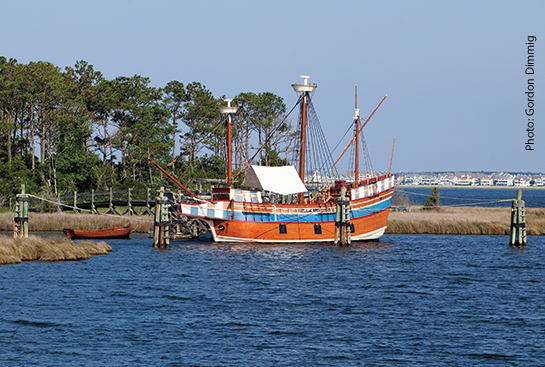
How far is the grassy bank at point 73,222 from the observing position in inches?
2242

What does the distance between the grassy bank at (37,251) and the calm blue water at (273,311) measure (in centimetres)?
73

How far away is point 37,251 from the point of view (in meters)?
37.7

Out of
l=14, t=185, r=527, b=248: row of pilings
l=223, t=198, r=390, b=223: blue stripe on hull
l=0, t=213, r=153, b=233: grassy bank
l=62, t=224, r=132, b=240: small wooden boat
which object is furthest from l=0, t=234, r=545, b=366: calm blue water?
l=0, t=213, r=153, b=233: grassy bank

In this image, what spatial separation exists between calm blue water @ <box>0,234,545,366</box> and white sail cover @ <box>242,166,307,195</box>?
8897 mm

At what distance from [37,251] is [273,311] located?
55.5ft

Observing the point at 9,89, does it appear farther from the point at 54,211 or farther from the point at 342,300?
the point at 342,300

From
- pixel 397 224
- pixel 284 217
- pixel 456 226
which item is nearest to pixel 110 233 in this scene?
pixel 284 217

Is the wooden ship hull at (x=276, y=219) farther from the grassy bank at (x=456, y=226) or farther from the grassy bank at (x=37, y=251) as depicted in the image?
the grassy bank at (x=37, y=251)

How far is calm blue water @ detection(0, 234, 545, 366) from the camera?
20.7m

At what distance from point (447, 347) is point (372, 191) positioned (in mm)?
32308

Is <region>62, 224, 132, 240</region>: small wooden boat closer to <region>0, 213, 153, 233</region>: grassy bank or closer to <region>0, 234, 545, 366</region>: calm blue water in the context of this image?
<region>0, 213, 153, 233</region>: grassy bank

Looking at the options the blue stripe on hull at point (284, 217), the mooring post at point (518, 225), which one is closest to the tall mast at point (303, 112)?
the blue stripe on hull at point (284, 217)

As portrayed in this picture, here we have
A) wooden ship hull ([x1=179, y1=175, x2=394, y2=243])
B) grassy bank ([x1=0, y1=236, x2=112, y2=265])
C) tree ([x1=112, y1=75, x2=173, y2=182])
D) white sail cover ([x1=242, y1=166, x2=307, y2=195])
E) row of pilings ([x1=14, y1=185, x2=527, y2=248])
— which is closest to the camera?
grassy bank ([x1=0, y1=236, x2=112, y2=265])

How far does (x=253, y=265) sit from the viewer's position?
3959 cm
